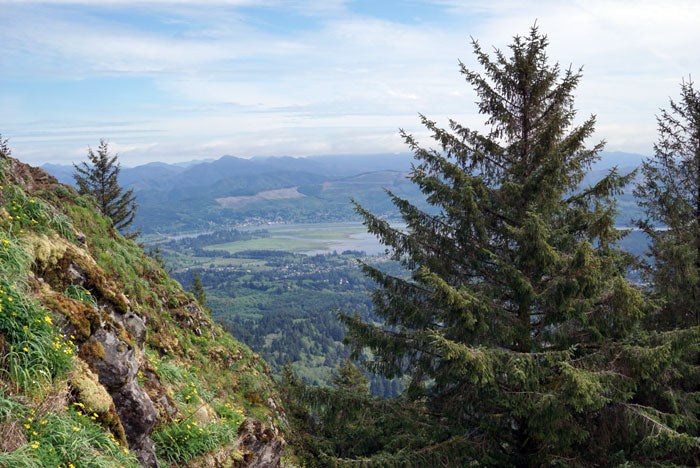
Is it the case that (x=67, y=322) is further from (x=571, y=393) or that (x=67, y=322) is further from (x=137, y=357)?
(x=571, y=393)

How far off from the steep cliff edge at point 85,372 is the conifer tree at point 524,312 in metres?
3.39

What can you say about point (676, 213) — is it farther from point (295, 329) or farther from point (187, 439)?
point (295, 329)

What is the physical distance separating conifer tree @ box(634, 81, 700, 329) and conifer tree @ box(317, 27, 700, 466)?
7.26 feet

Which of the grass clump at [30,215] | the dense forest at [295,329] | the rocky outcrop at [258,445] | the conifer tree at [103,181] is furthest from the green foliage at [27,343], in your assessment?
the dense forest at [295,329]

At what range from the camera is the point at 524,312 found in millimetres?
8828

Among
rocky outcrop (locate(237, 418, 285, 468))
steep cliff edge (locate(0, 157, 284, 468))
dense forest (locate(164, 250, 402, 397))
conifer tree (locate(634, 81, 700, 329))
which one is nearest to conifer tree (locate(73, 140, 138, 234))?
steep cliff edge (locate(0, 157, 284, 468))

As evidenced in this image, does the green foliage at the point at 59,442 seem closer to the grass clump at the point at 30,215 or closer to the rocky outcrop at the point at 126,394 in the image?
the rocky outcrop at the point at 126,394

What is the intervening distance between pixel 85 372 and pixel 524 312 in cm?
806

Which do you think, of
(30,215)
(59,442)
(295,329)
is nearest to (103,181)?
(30,215)

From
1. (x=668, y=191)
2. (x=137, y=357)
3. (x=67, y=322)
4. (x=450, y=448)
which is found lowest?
(x=450, y=448)

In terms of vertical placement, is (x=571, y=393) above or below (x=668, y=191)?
below

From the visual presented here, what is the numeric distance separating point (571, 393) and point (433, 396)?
12.7ft

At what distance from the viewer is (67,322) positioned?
506 centimetres

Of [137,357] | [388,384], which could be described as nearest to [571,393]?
[137,357]
